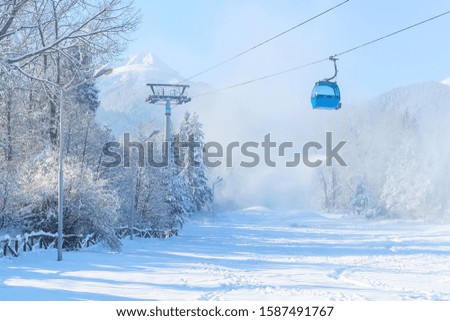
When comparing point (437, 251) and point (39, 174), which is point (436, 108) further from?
point (39, 174)

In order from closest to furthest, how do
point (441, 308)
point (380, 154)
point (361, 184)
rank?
point (441, 308), point (361, 184), point (380, 154)

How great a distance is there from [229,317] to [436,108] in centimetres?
15920

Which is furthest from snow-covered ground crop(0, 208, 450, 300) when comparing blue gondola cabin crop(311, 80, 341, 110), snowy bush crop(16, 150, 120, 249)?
blue gondola cabin crop(311, 80, 341, 110)

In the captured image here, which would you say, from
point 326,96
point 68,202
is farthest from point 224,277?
point 68,202

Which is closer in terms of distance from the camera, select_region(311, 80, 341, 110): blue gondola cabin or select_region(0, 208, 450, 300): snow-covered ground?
select_region(0, 208, 450, 300): snow-covered ground

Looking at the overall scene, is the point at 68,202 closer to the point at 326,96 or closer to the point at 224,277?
the point at 224,277

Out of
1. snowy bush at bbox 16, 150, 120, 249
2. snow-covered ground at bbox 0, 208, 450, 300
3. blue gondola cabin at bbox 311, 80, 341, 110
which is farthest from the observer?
snowy bush at bbox 16, 150, 120, 249

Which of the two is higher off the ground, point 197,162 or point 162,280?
point 197,162

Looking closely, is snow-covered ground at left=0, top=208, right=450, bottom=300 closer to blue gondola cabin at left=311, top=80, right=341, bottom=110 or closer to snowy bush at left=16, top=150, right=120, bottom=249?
snowy bush at left=16, top=150, right=120, bottom=249

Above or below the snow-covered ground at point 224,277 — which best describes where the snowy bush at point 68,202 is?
above

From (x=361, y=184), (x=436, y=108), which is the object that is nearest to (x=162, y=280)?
(x=361, y=184)

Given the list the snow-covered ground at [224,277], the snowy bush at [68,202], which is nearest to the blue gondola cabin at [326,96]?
the snow-covered ground at [224,277]

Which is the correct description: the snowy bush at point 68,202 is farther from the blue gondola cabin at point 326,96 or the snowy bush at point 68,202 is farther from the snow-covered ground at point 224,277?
the blue gondola cabin at point 326,96

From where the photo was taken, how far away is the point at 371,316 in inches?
416
